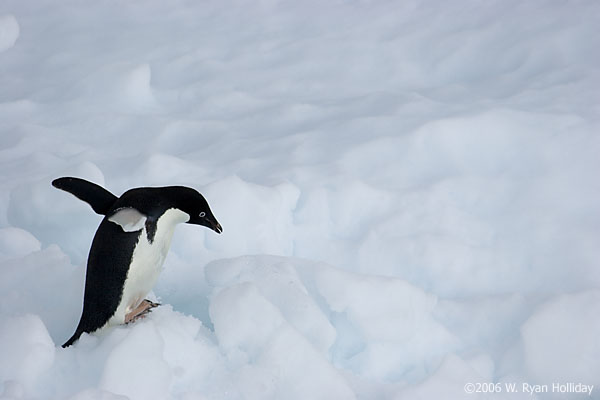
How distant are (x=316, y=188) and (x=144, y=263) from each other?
0.76 m

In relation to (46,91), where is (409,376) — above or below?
below

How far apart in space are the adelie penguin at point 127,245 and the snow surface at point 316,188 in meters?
0.05

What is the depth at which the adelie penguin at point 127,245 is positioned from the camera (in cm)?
136

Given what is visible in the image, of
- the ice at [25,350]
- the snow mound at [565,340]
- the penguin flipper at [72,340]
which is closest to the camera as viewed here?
the ice at [25,350]

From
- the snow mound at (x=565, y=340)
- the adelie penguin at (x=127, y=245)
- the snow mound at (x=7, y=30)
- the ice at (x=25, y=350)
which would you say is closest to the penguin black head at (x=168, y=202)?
the adelie penguin at (x=127, y=245)

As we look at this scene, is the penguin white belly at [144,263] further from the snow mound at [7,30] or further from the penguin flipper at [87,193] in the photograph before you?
the snow mound at [7,30]

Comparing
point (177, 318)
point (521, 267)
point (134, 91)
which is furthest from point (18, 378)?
point (134, 91)

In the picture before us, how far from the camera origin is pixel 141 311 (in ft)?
4.77

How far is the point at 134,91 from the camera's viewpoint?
2.68 meters

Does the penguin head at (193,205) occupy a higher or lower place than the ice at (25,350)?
higher

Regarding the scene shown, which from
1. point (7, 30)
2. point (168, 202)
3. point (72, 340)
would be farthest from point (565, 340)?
point (7, 30)

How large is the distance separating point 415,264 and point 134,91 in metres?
1.38

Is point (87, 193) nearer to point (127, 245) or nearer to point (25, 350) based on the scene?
point (127, 245)

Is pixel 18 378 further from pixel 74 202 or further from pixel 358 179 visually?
pixel 358 179
